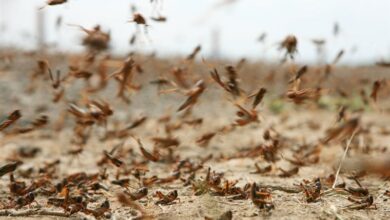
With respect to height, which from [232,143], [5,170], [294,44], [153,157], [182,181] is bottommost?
[232,143]

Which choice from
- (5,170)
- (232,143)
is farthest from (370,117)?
(5,170)

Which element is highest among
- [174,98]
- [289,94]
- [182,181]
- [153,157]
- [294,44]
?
[294,44]

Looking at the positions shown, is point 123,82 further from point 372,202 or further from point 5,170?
point 372,202

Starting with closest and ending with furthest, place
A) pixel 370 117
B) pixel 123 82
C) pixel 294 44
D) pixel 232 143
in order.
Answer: pixel 294 44 → pixel 123 82 → pixel 232 143 → pixel 370 117

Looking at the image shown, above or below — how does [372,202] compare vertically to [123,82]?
below

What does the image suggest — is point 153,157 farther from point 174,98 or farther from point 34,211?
point 174,98

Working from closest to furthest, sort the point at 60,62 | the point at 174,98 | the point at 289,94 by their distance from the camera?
the point at 289,94
the point at 174,98
the point at 60,62

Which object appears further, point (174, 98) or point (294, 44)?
point (174, 98)

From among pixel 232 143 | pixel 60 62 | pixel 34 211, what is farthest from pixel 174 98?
pixel 34 211

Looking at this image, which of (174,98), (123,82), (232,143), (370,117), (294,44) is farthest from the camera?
(174,98)
